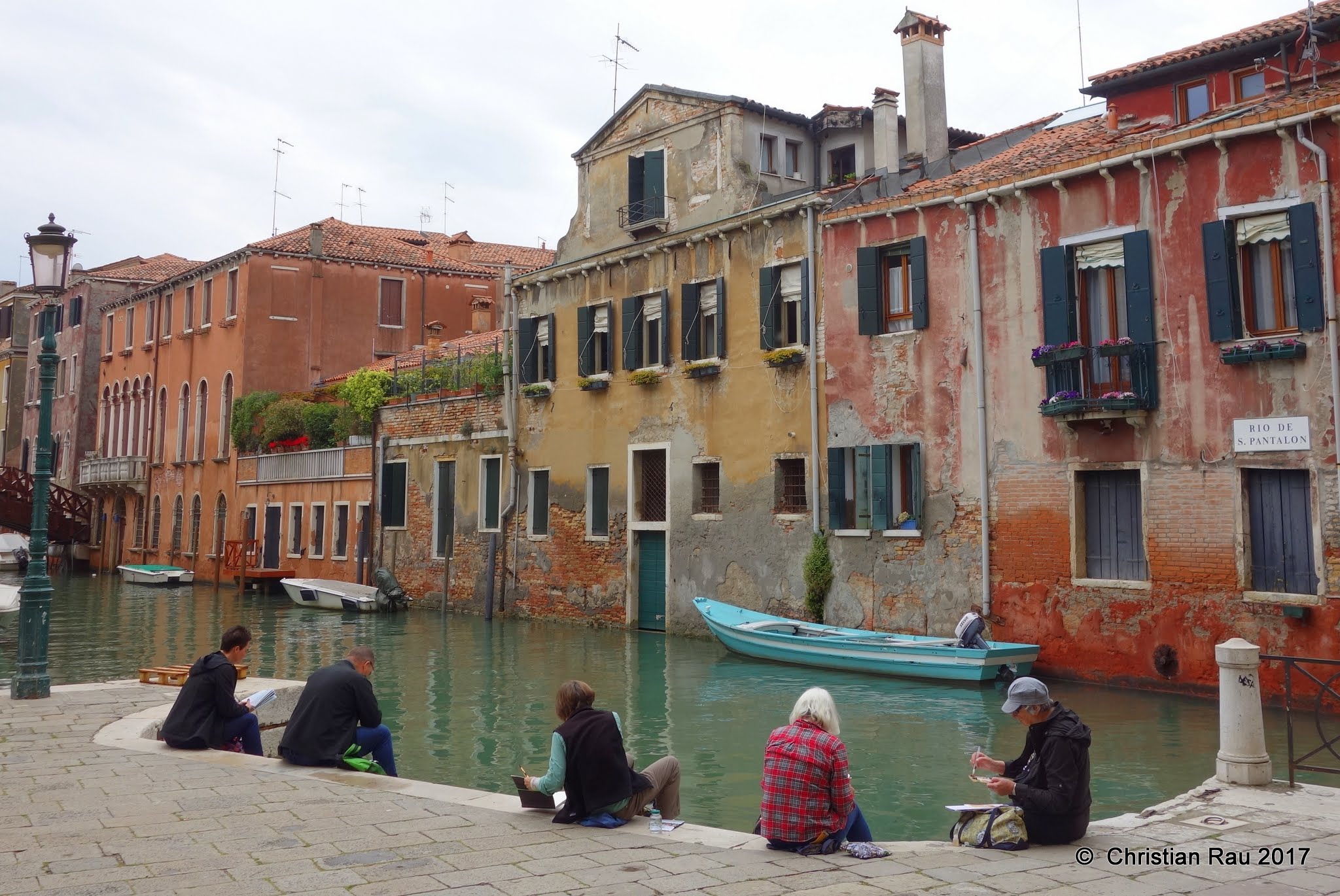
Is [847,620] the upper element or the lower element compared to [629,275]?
lower

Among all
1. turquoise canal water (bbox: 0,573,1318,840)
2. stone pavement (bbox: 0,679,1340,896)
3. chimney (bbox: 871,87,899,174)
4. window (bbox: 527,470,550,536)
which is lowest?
turquoise canal water (bbox: 0,573,1318,840)

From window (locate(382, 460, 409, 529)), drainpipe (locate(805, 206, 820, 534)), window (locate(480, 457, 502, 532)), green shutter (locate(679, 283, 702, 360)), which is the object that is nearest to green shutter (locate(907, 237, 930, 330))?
drainpipe (locate(805, 206, 820, 534))

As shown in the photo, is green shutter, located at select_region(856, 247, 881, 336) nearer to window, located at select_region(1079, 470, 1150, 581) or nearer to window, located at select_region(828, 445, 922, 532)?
window, located at select_region(828, 445, 922, 532)

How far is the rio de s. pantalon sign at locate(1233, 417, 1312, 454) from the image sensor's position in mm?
12680

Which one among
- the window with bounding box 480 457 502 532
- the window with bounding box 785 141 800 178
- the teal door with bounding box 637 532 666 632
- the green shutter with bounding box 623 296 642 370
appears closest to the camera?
the window with bounding box 785 141 800 178

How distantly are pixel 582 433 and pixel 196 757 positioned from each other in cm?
1519

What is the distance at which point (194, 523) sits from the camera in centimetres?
3878

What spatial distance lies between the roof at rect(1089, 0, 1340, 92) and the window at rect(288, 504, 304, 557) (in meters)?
24.2

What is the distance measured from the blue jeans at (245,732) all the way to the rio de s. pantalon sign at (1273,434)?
35.6 feet

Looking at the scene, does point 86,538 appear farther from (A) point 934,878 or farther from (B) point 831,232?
(A) point 934,878

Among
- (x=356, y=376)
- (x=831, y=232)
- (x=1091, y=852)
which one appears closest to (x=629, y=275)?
(x=831, y=232)

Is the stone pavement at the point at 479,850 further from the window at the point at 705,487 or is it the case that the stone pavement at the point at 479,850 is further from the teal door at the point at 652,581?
the teal door at the point at 652,581

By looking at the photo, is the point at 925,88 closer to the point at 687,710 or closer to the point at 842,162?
the point at 842,162

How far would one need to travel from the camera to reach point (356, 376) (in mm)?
29781
